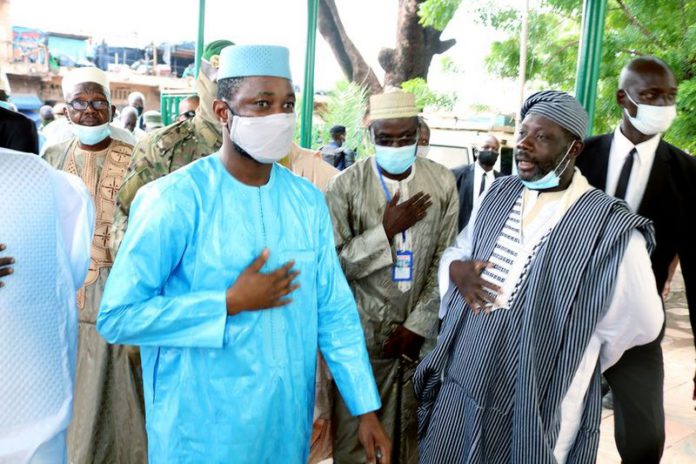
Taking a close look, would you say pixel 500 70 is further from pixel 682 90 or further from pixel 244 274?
pixel 244 274

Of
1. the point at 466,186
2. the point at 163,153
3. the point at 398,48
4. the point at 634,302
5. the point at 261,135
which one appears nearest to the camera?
the point at 261,135

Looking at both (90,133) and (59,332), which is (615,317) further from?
(90,133)

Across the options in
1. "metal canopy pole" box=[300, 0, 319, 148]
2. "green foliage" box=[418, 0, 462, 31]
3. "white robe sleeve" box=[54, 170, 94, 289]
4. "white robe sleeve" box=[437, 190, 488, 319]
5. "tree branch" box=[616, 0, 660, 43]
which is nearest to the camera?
"white robe sleeve" box=[54, 170, 94, 289]

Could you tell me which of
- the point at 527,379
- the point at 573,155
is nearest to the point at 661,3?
the point at 573,155

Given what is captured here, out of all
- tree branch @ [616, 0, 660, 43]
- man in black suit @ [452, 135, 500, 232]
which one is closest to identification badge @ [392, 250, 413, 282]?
man in black suit @ [452, 135, 500, 232]

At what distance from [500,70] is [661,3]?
10.2 feet

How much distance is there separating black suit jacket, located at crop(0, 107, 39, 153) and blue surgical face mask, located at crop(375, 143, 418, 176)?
1.89m

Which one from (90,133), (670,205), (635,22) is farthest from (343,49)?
(670,205)

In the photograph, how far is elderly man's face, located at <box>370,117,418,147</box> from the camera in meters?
2.94

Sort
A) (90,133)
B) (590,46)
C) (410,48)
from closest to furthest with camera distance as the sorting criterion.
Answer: (90,133)
(590,46)
(410,48)

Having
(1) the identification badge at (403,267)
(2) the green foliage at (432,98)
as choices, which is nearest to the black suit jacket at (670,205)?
(1) the identification badge at (403,267)

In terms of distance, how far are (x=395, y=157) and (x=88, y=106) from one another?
1729 millimetres

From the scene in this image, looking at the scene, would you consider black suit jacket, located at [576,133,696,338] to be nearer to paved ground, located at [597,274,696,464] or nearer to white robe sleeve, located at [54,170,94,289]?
paved ground, located at [597,274,696,464]

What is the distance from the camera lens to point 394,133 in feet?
9.66
